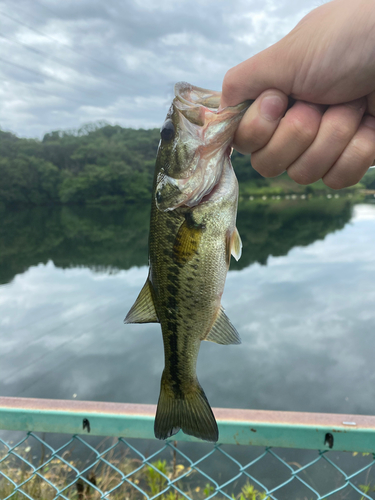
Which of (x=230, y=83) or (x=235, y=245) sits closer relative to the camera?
(x=230, y=83)

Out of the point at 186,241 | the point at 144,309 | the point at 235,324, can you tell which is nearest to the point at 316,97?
the point at 186,241

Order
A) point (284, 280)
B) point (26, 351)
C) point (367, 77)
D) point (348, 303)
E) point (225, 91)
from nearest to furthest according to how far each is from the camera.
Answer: point (367, 77)
point (225, 91)
point (26, 351)
point (348, 303)
point (284, 280)

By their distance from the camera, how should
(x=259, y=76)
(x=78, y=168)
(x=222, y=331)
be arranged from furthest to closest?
(x=78, y=168) < (x=222, y=331) < (x=259, y=76)

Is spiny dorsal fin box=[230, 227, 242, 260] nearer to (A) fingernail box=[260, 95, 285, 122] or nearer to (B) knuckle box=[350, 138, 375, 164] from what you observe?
(A) fingernail box=[260, 95, 285, 122]

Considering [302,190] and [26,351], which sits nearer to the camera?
[26,351]

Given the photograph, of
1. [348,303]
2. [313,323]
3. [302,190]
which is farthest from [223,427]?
[302,190]

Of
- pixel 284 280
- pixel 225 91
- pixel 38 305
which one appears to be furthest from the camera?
pixel 284 280

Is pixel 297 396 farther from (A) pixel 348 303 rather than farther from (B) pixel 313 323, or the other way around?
(A) pixel 348 303

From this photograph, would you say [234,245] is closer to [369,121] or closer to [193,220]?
[193,220]
